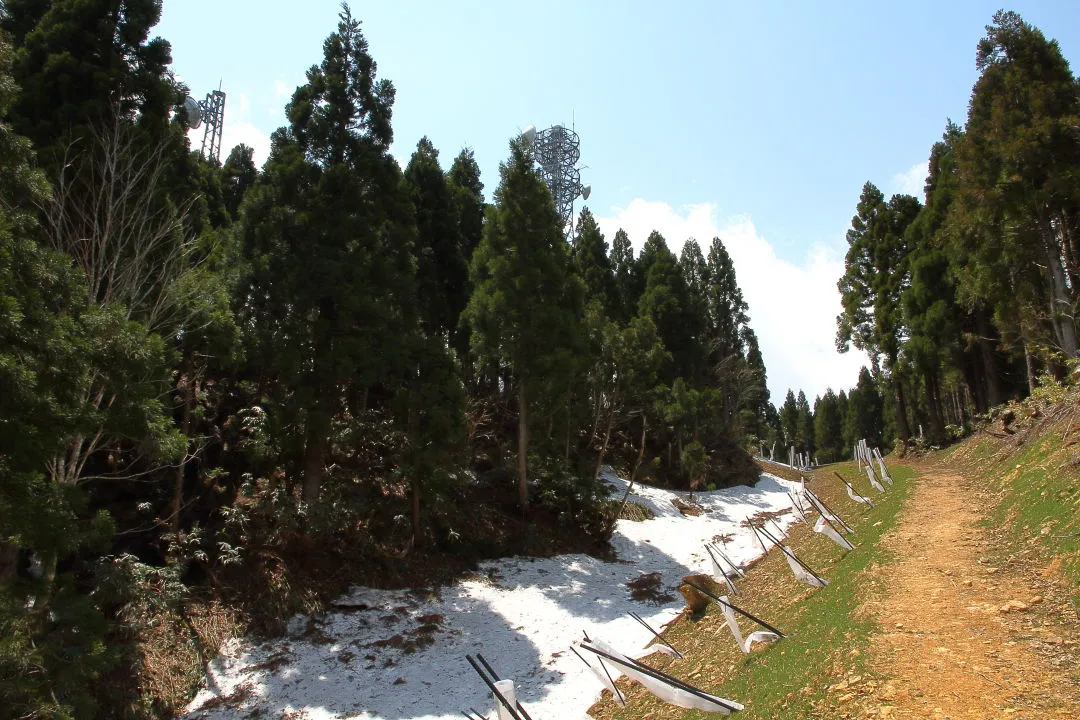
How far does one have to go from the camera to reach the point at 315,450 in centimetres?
1179

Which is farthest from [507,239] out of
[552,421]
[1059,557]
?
[1059,557]

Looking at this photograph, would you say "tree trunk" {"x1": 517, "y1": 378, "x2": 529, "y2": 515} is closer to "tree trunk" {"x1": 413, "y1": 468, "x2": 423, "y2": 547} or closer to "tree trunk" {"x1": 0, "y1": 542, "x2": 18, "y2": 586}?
"tree trunk" {"x1": 413, "y1": 468, "x2": 423, "y2": 547}

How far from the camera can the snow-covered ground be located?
26.2 ft

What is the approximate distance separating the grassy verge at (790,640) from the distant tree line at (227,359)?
5.72 metres

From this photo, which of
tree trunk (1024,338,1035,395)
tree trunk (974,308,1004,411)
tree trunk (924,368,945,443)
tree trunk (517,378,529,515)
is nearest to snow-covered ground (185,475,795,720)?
tree trunk (517,378,529,515)

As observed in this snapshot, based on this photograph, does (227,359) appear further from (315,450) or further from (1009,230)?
(1009,230)

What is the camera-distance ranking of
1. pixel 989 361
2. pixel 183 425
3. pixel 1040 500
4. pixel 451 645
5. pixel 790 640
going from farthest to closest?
pixel 989 361
pixel 183 425
pixel 451 645
pixel 1040 500
pixel 790 640

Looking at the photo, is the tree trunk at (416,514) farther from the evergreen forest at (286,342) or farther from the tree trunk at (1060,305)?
the tree trunk at (1060,305)

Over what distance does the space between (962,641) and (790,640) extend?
71.2 inches

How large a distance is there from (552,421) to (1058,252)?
12.5 meters

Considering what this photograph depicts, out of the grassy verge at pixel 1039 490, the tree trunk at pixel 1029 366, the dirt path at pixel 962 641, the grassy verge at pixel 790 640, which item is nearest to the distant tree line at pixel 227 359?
the grassy verge at pixel 790 640

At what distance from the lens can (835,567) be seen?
8.74 metres

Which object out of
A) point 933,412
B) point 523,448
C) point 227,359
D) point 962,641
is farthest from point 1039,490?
point 933,412

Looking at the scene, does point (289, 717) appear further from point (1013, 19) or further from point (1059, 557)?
point (1013, 19)
